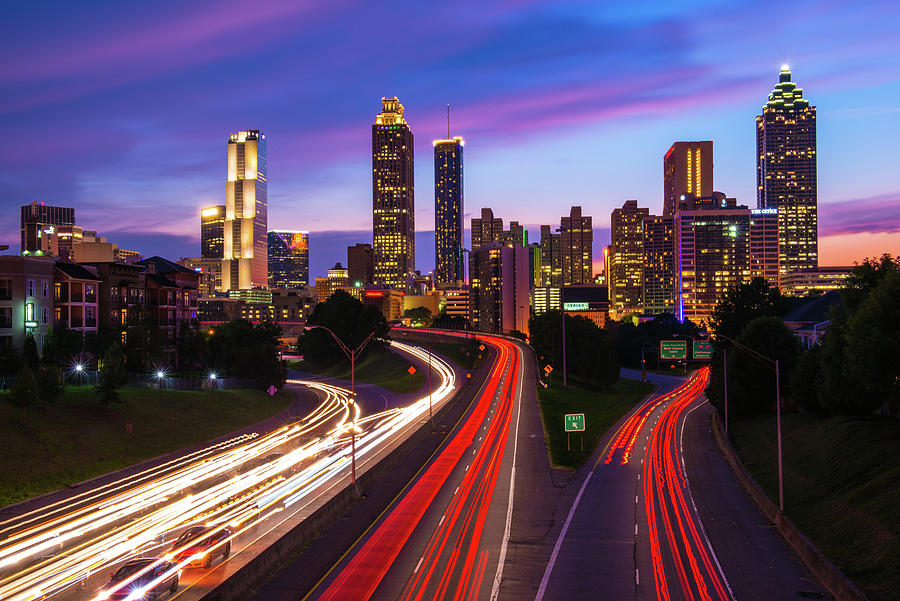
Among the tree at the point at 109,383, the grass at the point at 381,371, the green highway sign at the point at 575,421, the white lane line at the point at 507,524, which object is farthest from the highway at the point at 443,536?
the grass at the point at 381,371

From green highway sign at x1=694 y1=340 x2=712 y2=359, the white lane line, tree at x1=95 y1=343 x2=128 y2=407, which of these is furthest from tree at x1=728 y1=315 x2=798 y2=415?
tree at x1=95 y1=343 x2=128 y2=407

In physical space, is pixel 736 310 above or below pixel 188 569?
above

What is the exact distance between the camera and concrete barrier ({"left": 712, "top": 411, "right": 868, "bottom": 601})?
26391 mm

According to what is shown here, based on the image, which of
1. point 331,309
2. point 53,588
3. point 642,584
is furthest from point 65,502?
point 331,309

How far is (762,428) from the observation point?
66.2 metres

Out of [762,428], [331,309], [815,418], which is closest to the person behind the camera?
[815,418]

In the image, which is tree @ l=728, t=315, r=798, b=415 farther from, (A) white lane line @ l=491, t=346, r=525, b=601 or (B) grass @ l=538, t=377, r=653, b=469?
(A) white lane line @ l=491, t=346, r=525, b=601

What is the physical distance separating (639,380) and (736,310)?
1055 inches

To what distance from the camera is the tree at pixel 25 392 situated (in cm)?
4875

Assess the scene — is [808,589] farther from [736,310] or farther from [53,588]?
[736,310]

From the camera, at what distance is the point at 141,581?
2494cm

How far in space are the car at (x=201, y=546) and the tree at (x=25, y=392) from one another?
2508 cm

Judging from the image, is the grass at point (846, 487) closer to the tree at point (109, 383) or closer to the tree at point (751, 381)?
the tree at point (751, 381)

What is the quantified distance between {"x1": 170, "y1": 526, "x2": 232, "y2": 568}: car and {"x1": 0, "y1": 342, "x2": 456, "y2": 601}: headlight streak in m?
0.32
